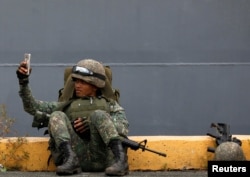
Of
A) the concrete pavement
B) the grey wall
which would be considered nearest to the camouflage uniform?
the concrete pavement

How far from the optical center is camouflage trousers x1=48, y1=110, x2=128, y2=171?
275 inches

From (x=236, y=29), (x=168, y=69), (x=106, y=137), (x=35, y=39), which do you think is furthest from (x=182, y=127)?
(x=106, y=137)

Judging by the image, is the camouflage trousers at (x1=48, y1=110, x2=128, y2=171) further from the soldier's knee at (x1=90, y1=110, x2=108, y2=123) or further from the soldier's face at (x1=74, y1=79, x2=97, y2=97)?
the soldier's face at (x1=74, y1=79, x2=97, y2=97)

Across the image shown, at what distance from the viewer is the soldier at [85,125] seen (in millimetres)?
6938

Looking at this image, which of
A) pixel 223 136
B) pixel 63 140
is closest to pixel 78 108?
pixel 63 140

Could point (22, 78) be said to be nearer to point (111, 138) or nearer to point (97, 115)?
point (97, 115)

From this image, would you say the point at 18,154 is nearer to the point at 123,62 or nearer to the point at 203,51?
the point at 123,62

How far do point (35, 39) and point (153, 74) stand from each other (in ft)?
4.47

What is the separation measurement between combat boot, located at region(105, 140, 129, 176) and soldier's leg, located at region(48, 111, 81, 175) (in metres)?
0.30

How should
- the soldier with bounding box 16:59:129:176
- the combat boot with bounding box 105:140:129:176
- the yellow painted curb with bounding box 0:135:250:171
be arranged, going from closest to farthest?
the combat boot with bounding box 105:140:129:176 < the soldier with bounding box 16:59:129:176 < the yellow painted curb with bounding box 0:135:250:171

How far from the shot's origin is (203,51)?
30.7 feet

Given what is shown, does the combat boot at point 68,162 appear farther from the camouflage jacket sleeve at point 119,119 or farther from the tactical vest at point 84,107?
the camouflage jacket sleeve at point 119,119

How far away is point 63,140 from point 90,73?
25.9 inches

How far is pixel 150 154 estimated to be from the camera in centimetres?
766
